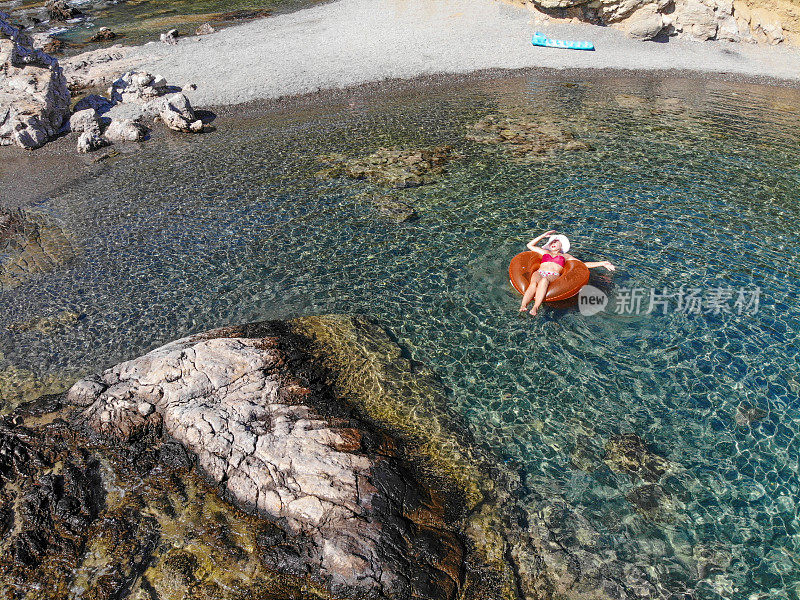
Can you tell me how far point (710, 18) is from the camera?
28641 millimetres

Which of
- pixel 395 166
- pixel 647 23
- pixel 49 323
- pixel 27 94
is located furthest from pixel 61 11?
pixel 647 23

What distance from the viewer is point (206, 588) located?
6.05m

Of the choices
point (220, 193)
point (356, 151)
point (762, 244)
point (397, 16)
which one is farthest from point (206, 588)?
point (397, 16)

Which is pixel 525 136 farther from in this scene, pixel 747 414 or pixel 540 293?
pixel 747 414

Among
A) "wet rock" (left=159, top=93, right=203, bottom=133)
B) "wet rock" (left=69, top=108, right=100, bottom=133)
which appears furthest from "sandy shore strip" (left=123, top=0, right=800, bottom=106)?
"wet rock" (left=69, top=108, right=100, bottom=133)

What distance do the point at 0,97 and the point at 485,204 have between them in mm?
21482

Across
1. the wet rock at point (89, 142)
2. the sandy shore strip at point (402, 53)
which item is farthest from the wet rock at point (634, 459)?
the sandy shore strip at point (402, 53)

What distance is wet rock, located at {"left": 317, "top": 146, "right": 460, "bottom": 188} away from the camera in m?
16.8

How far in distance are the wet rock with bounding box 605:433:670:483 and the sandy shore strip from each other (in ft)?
74.5

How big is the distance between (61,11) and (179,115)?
30.4 metres

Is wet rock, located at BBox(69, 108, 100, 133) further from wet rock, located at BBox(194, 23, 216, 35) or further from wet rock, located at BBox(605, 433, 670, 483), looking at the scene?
wet rock, located at BBox(605, 433, 670, 483)

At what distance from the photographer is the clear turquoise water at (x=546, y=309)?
743cm

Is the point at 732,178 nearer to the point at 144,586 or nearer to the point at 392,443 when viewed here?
the point at 392,443

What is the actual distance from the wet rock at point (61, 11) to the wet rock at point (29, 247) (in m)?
34.1
